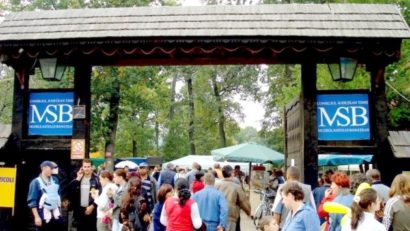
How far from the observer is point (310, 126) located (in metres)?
8.45

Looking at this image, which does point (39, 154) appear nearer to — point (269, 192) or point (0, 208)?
point (0, 208)

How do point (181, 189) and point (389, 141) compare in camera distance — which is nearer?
point (181, 189)

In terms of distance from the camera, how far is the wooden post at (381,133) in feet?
27.2

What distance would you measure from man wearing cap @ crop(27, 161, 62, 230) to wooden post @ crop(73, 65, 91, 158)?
0.86 meters

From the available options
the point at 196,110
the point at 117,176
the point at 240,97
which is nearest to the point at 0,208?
the point at 117,176

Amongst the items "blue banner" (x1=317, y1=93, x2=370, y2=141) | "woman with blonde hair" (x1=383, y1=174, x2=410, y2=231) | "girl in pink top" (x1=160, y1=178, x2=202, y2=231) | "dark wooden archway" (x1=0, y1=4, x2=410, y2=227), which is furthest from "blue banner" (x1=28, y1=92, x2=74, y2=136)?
"woman with blonde hair" (x1=383, y1=174, x2=410, y2=231)

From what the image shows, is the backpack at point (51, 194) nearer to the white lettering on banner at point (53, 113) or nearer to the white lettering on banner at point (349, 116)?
the white lettering on banner at point (53, 113)

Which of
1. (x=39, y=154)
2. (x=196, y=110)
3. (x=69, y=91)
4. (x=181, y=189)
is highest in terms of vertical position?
(x=196, y=110)

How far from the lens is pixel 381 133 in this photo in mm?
8305

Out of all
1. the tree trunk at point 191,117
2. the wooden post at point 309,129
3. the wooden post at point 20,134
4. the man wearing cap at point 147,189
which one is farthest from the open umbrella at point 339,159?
the tree trunk at point 191,117

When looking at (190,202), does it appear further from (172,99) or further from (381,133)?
(172,99)

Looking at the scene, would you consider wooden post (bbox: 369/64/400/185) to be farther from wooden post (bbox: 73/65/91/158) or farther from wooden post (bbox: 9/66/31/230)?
wooden post (bbox: 9/66/31/230)

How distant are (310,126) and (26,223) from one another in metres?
5.44

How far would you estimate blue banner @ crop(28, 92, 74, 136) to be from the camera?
8.99 meters
